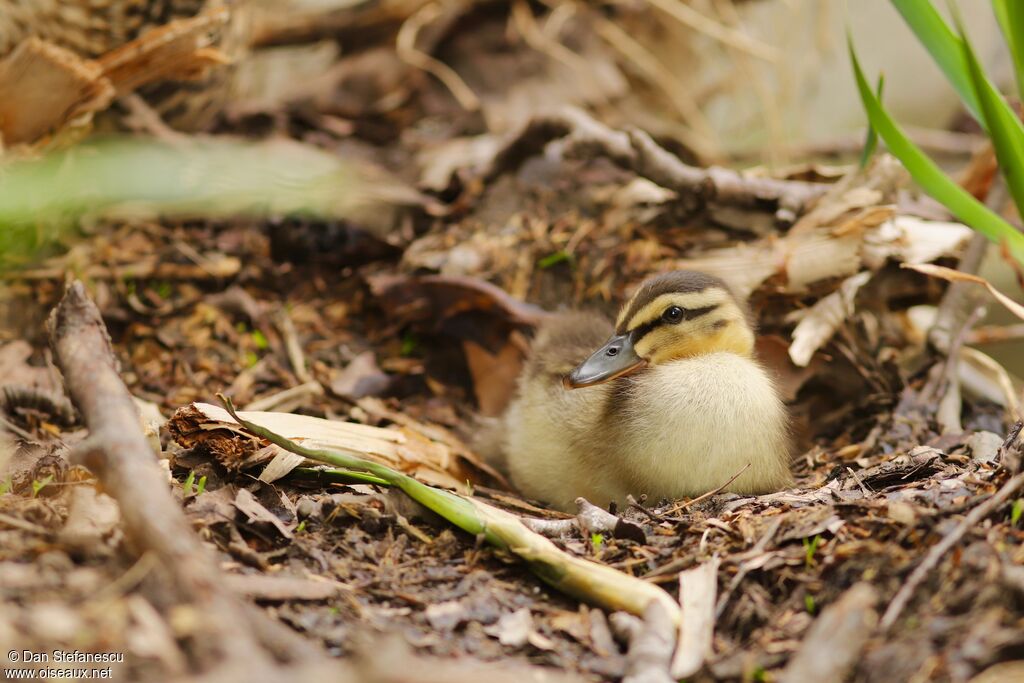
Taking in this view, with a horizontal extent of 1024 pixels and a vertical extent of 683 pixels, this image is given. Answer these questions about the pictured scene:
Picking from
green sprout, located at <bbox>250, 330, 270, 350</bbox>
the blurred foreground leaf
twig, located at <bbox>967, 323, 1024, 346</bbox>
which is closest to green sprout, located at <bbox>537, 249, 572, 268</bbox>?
the blurred foreground leaf

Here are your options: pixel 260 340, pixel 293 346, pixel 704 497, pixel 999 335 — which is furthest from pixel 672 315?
pixel 999 335

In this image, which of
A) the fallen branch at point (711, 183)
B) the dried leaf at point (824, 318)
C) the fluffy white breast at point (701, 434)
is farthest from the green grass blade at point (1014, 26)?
the fluffy white breast at point (701, 434)

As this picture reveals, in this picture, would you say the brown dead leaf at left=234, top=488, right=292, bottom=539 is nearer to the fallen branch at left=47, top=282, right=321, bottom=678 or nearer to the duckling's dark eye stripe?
the fallen branch at left=47, top=282, right=321, bottom=678

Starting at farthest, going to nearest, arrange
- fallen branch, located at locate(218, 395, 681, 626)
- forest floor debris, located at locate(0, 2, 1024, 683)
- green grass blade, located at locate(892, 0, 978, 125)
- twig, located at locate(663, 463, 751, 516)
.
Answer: green grass blade, located at locate(892, 0, 978, 125) < twig, located at locate(663, 463, 751, 516) < fallen branch, located at locate(218, 395, 681, 626) < forest floor debris, located at locate(0, 2, 1024, 683)

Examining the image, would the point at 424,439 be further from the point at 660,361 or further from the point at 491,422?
the point at 660,361

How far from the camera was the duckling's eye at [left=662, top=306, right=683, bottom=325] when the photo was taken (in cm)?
321

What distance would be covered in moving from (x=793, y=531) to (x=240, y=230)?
3.18 m

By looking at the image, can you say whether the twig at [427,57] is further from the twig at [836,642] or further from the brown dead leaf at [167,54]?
the twig at [836,642]

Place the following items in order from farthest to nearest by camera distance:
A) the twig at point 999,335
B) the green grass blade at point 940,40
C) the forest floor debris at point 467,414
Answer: the twig at point 999,335, the green grass blade at point 940,40, the forest floor debris at point 467,414

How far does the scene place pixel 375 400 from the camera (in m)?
3.89

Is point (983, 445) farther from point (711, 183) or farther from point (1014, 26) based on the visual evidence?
point (711, 183)

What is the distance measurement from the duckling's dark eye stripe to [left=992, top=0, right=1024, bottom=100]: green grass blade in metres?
1.23

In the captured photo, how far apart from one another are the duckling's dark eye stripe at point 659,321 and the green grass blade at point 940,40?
1074mm

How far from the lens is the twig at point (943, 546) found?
1.95 meters
